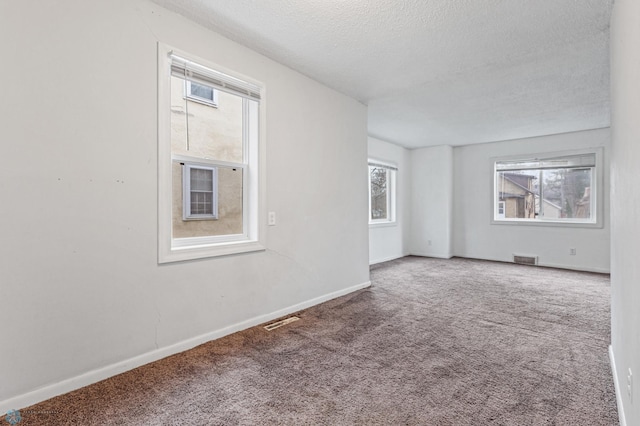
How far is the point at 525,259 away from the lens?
599 cm

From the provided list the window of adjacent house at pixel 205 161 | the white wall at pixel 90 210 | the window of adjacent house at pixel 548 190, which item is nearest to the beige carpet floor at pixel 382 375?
the white wall at pixel 90 210

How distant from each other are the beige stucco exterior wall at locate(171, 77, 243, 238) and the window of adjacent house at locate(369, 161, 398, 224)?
3590 mm

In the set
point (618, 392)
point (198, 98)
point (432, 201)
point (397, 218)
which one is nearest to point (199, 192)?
point (198, 98)

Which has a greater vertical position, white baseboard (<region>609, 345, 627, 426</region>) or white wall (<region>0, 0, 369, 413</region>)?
white wall (<region>0, 0, 369, 413</region>)

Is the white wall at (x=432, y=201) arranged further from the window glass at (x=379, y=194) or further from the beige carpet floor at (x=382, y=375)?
the beige carpet floor at (x=382, y=375)

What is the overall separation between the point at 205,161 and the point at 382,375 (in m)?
2.06

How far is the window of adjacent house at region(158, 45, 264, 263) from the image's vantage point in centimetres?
226

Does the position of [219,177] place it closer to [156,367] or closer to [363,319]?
[156,367]

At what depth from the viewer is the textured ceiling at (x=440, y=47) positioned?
86.8 inches

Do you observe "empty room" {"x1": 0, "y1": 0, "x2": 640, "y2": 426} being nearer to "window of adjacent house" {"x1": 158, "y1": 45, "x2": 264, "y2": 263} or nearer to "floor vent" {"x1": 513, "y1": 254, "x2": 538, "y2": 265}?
"window of adjacent house" {"x1": 158, "y1": 45, "x2": 264, "y2": 263}

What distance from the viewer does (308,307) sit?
338cm

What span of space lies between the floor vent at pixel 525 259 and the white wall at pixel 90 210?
5.35 meters

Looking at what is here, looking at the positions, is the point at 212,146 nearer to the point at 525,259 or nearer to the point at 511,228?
the point at 511,228

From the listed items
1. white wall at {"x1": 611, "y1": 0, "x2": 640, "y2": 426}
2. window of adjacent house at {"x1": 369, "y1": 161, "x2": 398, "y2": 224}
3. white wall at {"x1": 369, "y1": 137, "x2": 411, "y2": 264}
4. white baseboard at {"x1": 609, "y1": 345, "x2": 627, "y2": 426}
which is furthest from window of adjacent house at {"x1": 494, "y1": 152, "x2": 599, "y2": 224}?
white wall at {"x1": 611, "y1": 0, "x2": 640, "y2": 426}
